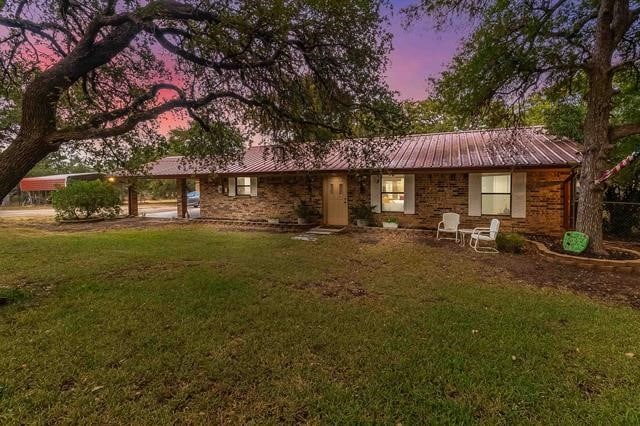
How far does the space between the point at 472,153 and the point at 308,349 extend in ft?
32.8

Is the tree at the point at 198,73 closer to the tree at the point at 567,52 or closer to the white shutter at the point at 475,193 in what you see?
the tree at the point at 567,52

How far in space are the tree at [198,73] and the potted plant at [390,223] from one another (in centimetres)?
546

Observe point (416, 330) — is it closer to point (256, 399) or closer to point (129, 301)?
point (256, 399)

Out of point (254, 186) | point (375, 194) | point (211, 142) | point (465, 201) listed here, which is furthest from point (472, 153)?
point (254, 186)

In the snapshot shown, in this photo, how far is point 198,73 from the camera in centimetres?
620

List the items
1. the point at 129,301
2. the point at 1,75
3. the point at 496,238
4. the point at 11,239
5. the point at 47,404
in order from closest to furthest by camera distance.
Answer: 1. the point at 47,404
2. the point at 129,301
3. the point at 1,75
4. the point at 496,238
5. the point at 11,239

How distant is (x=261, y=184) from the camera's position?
1450cm

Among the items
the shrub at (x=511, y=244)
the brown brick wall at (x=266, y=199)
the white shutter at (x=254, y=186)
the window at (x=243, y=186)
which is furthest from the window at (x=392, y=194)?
the window at (x=243, y=186)

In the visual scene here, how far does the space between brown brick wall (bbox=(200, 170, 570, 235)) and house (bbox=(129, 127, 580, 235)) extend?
1.1 inches

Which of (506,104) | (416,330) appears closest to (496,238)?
(506,104)

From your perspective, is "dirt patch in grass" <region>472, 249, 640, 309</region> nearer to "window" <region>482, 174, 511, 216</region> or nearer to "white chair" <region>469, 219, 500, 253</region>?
"white chair" <region>469, 219, 500, 253</region>

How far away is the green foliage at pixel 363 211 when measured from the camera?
39.9 feet

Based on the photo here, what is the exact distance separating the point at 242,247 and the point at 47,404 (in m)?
6.52

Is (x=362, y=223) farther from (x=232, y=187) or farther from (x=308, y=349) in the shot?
(x=308, y=349)
